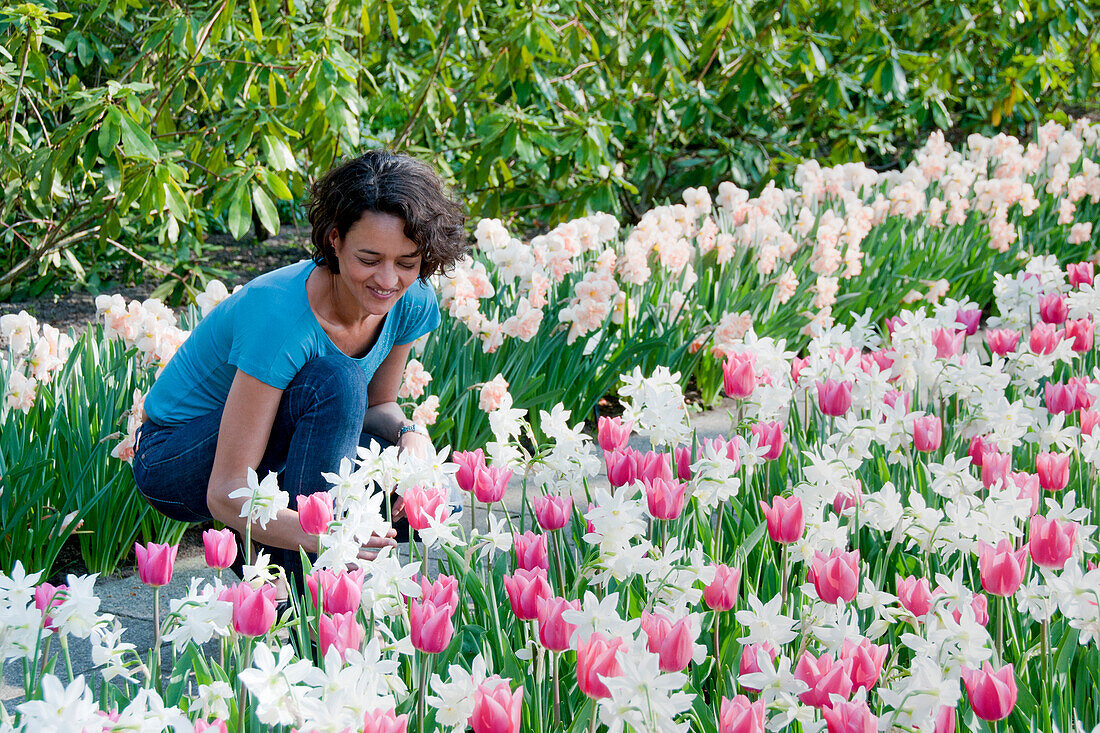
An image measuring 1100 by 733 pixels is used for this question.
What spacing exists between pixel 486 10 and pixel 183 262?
7.04 ft

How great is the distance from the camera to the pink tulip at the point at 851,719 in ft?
3.18

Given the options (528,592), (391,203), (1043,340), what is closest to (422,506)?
(528,592)

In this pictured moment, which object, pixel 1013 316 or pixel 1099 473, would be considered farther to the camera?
pixel 1013 316

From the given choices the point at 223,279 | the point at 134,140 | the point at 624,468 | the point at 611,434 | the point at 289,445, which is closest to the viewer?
the point at 624,468

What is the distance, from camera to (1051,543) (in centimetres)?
129

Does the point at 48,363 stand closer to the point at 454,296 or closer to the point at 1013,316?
the point at 454,296

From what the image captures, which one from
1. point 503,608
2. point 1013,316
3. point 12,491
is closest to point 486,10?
point 1013,316

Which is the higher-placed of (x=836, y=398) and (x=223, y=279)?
(x=836, y=398)

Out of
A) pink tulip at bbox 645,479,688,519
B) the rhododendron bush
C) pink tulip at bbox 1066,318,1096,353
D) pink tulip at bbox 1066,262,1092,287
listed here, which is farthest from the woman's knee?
pink tulip at bbox 1066,262,1092,287

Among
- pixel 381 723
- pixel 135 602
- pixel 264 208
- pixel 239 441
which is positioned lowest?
pixel 135 602

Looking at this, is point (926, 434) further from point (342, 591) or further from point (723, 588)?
point (342, 591)

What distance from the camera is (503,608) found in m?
1.62

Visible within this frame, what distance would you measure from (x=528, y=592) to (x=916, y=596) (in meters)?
0.48

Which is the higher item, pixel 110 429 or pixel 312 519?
pixel 312 519
